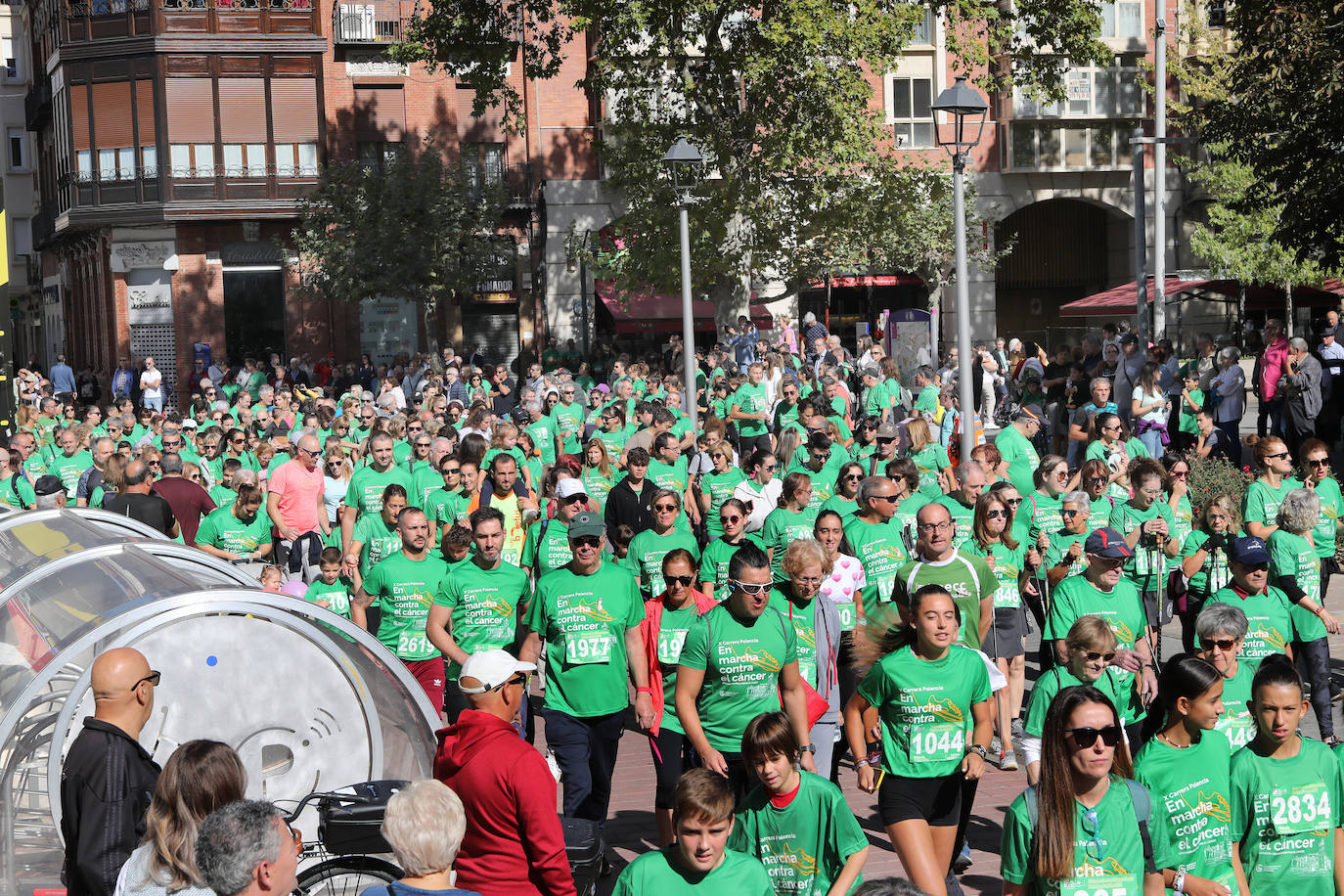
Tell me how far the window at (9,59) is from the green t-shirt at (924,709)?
54.6 meters

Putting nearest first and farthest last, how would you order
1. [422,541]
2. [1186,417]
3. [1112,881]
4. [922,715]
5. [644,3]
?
[1112,881], [922,715], [422,541], [1186,417], [644,3]

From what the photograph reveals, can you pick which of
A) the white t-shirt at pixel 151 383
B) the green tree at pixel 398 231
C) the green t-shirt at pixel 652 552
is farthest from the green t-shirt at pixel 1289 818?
the green tree at pixel 398 231

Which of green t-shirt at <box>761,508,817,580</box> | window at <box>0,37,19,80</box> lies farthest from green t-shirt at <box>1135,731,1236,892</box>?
window at <box>0,37,19,80</box>

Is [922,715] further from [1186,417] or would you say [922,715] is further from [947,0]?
[947,0]

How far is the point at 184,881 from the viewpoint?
15.5 feet

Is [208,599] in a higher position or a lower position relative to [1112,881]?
higher

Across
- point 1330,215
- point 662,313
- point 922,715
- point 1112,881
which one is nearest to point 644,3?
point 1330,215

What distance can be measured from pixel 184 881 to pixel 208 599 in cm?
182

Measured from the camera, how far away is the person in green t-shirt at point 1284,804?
5.62m

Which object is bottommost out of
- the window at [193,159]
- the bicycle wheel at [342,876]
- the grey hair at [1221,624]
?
the bicycle wheel at [342,876]

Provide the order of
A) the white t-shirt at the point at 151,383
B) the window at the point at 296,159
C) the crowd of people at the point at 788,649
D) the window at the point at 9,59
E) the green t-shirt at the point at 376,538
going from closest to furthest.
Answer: the crowd of people at the point at 788,649 < the green t-shirt at the point at 376,538 < the white t-shirt at the point at 151,383 < the window at the point at 296,159 < the window at the point at 9,59

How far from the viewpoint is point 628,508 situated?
12383 mm

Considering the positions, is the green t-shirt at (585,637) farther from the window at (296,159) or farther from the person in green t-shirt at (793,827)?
the window at (296,159)

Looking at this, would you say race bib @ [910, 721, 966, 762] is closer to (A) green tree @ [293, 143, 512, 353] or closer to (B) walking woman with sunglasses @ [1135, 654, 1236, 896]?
(B) walking woman with sunglasses @ [1135, 654, 1236, 896]
